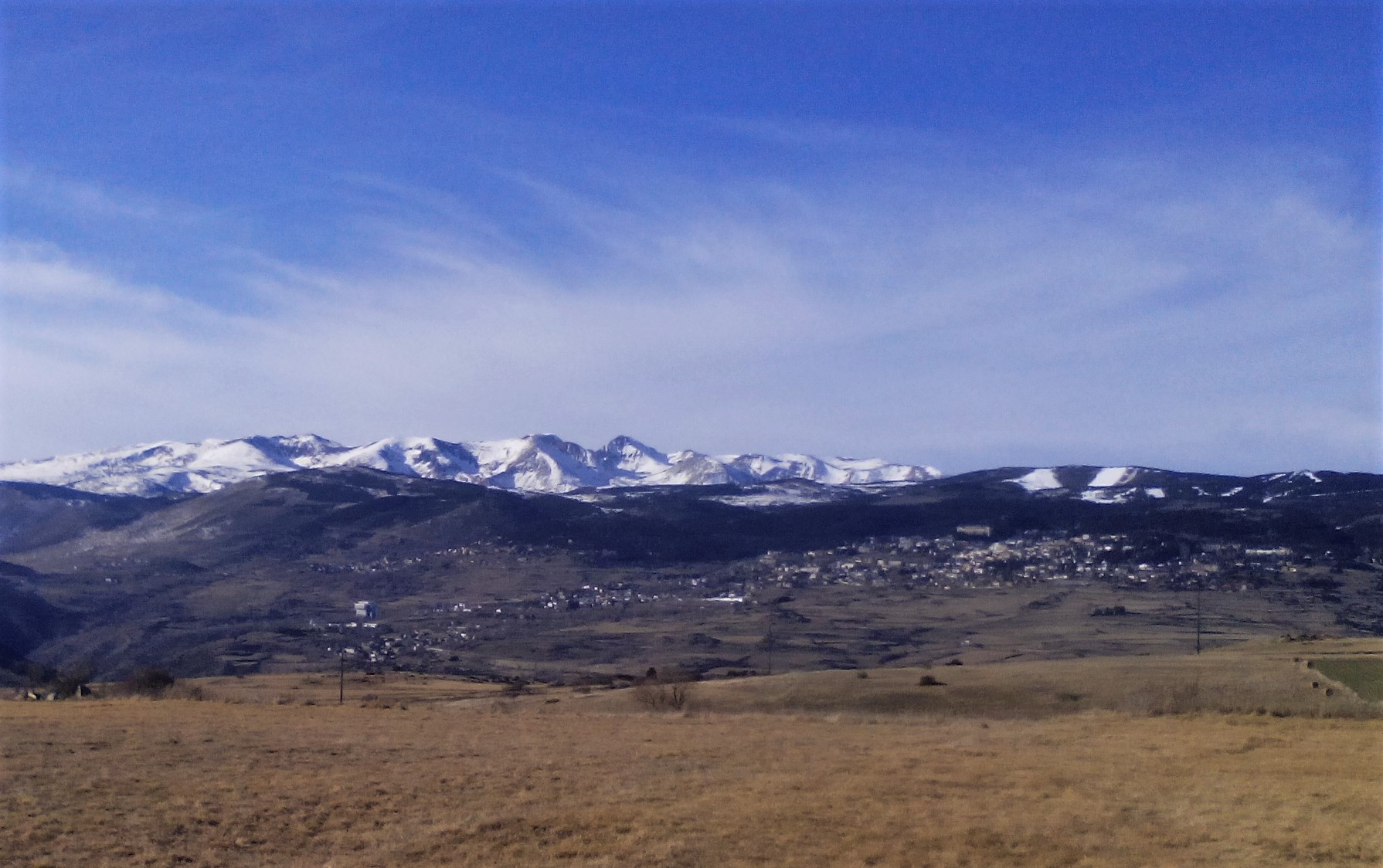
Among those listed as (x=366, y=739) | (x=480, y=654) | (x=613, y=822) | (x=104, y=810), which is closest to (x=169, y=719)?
(x=366, y=739)

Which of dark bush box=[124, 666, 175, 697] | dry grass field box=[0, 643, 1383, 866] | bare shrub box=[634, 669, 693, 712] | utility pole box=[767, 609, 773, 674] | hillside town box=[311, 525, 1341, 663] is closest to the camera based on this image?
dry grass field box=[0, 643, 1383, 866]

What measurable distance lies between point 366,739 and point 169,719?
631cm

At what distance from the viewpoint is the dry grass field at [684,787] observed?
50.8ft

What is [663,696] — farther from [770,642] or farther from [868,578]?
[868,578]

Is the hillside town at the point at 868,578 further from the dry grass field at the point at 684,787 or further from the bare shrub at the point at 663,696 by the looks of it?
the dry grass field at the point at 684,787

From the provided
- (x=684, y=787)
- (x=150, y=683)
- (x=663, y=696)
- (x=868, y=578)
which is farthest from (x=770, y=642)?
(x=684, y=787)

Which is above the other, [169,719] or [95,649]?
[169,719]

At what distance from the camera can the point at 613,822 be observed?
1691 centimetres

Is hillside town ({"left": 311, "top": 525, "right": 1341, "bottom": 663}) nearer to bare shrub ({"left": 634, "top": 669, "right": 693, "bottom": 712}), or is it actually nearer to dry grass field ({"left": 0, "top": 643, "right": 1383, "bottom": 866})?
bare shrub ({"left": 634, "top": 669, "right": 693, "bottom": 712})

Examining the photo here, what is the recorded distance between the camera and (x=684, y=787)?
20.6 meters

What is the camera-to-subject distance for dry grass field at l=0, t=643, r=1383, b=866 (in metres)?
15.5

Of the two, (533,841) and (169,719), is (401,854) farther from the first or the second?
(169,719)

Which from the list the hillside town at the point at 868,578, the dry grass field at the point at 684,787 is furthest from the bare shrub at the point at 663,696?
the hillside town at the point at 868,578

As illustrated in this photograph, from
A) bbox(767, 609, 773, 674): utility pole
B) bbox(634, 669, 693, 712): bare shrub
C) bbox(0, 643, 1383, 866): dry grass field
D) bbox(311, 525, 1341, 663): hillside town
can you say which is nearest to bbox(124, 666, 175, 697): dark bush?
bbox(0, 643, 1383, 866): dry grass field
